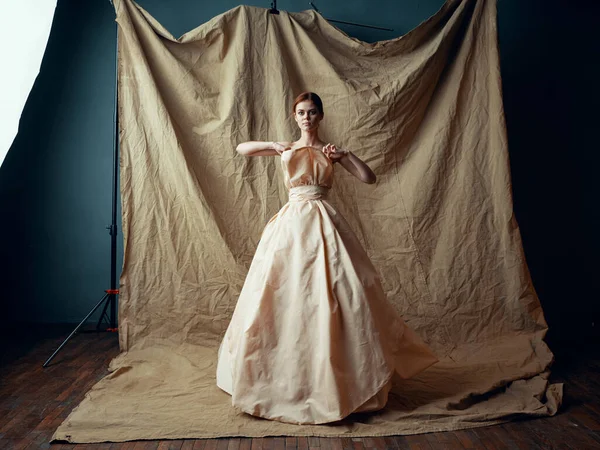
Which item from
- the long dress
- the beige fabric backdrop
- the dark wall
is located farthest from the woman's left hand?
the dark wall

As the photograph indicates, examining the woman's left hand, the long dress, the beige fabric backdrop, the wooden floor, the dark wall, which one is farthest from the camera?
the dark wall

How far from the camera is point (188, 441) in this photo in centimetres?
207

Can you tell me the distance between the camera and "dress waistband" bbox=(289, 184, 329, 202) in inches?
96.3

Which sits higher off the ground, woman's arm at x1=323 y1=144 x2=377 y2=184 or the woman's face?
the woman's face

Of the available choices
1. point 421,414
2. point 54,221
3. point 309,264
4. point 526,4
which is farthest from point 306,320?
point 526,4

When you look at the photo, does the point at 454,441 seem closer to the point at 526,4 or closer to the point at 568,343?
the point at 568,343

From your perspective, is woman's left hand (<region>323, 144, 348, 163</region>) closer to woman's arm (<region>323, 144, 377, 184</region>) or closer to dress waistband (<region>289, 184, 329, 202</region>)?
woman's arm (<region>323, 144, 377, 184</region>)

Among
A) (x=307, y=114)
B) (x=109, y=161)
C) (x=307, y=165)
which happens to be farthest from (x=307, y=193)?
(x=109, y=161)

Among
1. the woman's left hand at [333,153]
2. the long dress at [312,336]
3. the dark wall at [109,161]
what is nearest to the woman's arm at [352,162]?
the woman's left hand at [333,153]

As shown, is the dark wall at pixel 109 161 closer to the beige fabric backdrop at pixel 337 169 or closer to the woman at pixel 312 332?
the beige fabric backdrop at pixel 337 169

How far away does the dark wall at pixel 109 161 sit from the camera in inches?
140

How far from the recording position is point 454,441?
6.88 feet

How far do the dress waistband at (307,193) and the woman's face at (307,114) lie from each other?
26 centimetres

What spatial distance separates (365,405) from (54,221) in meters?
2.44
